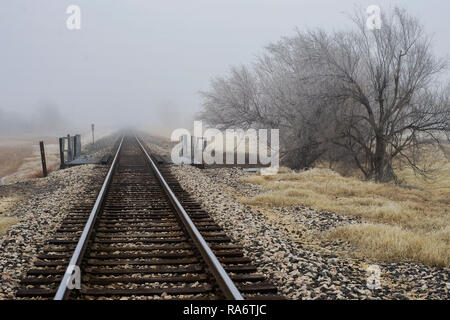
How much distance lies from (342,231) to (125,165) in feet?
41.7

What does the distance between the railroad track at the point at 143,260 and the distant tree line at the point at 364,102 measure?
12.8 m

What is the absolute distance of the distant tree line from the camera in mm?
20516

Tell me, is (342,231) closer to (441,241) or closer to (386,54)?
(441,241)

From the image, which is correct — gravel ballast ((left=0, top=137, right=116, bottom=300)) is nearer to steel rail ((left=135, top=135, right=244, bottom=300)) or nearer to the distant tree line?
steel rail ((left=135, top=135, right=244, bottom=300))

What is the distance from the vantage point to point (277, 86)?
2352 centimetres

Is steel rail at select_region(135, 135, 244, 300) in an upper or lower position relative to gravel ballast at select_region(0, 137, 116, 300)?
upper


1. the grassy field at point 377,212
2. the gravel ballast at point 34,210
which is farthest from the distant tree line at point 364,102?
the gravel ballast at point 34,210

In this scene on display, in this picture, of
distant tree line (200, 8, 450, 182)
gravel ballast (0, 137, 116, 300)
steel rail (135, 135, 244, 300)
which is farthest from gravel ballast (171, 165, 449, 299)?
distant tree line (200, 8, 450, 182)

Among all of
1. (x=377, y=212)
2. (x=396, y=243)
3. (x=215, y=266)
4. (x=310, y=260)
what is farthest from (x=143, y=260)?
(x=377, y=212)

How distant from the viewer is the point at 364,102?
20594mm

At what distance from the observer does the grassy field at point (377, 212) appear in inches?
269

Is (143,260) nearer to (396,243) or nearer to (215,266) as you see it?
(215,266)

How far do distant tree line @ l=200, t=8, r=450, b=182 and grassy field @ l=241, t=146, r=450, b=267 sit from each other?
4.09m
